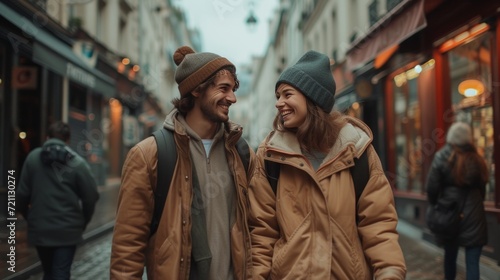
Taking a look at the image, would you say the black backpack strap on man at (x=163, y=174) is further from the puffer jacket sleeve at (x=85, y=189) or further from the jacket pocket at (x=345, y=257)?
the puffer jacket sleeve at (x=85, y=189)

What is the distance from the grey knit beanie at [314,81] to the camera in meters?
2.57

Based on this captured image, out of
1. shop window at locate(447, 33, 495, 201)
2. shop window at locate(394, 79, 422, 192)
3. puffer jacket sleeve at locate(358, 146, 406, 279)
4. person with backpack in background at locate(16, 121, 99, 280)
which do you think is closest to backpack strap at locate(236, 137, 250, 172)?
puffer jacket sleeve at locate(358, 146, 406, 279)

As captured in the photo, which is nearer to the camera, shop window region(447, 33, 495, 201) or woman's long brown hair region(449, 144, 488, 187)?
woman's long brown hair region(449, 144, 488, 187)

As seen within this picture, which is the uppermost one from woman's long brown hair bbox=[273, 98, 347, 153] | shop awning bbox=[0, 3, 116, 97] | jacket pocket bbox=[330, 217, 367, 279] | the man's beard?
shop awning bbox=[0, 3, 116, 97]

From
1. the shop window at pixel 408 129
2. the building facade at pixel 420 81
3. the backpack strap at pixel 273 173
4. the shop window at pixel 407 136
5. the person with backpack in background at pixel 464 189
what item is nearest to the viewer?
the backpack strap at pixel 273 173

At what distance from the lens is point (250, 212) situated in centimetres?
256

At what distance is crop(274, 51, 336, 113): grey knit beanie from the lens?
2.57 m

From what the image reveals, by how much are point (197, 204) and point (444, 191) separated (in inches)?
147

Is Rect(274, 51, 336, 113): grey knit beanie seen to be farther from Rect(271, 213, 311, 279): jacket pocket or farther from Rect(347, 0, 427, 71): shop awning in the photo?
Answer: Rect(347, 0, 427, 71): shop awning

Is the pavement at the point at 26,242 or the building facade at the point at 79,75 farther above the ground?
the building facade at the point at 79,75

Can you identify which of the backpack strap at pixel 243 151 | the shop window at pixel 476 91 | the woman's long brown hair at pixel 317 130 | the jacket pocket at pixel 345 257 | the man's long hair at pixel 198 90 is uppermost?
the shop window at pixel 476 91

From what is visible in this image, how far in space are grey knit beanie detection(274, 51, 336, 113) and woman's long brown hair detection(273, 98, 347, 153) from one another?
4 centimetres

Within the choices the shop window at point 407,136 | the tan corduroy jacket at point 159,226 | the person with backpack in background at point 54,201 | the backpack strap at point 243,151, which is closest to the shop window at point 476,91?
the shop window at point 407,136

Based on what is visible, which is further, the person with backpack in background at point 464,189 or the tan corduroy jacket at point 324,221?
the person with backpack in background at point 464,189
